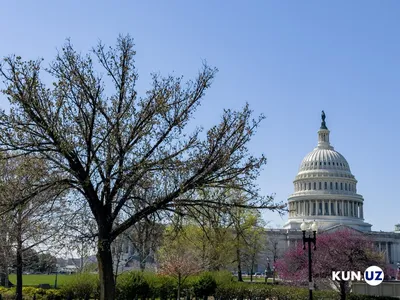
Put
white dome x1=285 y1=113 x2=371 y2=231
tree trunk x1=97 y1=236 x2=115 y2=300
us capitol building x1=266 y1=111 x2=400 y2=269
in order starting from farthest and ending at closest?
1. white dome x1=285 y1=113 x2=371 y2=231
2. us capitol building x1=266 y1=111 x2=400 y2=269
3. tree trunk x1=97 y1=236 x2=115 y2=300

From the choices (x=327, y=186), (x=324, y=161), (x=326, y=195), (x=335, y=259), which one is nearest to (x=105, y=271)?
(x=335, y=259)

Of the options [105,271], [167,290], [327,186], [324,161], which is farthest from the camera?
[324,161]

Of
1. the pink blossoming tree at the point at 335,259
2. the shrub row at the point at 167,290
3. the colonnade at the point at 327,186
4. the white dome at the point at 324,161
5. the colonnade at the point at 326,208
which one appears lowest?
the shrub row at the point at 167,290

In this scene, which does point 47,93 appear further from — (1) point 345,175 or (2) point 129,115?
(1) point 345,175

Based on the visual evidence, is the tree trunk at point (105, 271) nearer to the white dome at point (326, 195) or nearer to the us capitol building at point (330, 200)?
the us capitol building at point (330, 200)

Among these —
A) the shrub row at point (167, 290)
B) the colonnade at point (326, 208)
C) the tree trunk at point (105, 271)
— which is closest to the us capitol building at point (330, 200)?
the colonnade at point (326, 208)

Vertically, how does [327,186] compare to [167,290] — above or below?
above

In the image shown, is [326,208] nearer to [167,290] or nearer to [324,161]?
[324,161]

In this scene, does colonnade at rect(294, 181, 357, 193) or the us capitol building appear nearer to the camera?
the us capitol building

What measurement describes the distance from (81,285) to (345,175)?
410ft

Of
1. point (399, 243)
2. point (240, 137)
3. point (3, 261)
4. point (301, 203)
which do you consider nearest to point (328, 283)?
point (3, 261)

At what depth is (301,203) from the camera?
146 meters

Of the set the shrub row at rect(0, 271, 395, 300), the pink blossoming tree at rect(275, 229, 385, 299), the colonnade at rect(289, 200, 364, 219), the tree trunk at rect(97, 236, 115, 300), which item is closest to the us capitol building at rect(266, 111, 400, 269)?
the colonnade at rect(289, 200, 364, 219)

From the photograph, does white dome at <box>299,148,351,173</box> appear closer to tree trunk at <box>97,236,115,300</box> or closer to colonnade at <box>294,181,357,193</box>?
colonnade at <box>294,181,357,193</box>
